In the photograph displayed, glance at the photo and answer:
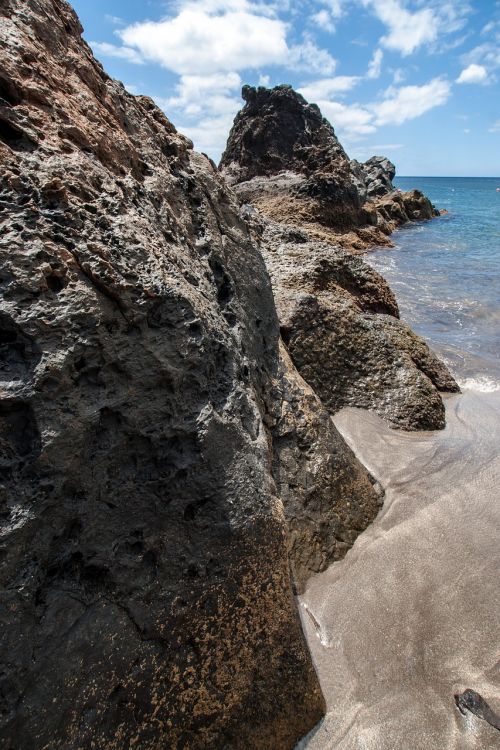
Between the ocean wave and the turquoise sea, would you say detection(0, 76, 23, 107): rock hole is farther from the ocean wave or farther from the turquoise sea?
the turquoise sea

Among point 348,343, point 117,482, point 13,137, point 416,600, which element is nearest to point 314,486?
point 416,600

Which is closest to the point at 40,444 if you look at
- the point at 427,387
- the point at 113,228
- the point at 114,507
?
the point at 114,507

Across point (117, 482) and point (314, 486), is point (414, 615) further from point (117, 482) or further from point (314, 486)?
point (117, 482)

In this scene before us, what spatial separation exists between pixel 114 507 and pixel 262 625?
0.83 m

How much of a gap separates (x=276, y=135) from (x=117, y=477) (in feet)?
66.7

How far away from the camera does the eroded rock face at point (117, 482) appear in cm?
174

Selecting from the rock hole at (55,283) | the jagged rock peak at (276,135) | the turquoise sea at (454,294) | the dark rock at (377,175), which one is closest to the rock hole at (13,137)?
the rock hole at (55,283)

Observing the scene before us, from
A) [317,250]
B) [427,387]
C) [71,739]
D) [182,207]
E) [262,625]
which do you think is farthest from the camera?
[317,250]

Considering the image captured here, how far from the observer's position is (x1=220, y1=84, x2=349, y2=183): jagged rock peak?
19.0m

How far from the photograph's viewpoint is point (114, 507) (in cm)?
197

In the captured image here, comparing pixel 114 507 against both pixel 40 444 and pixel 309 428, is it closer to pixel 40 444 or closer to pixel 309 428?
pixel 40 444

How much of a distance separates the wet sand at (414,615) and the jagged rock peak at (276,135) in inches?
665

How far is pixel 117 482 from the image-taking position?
199cm

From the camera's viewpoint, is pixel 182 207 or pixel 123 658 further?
pixel 182 207
